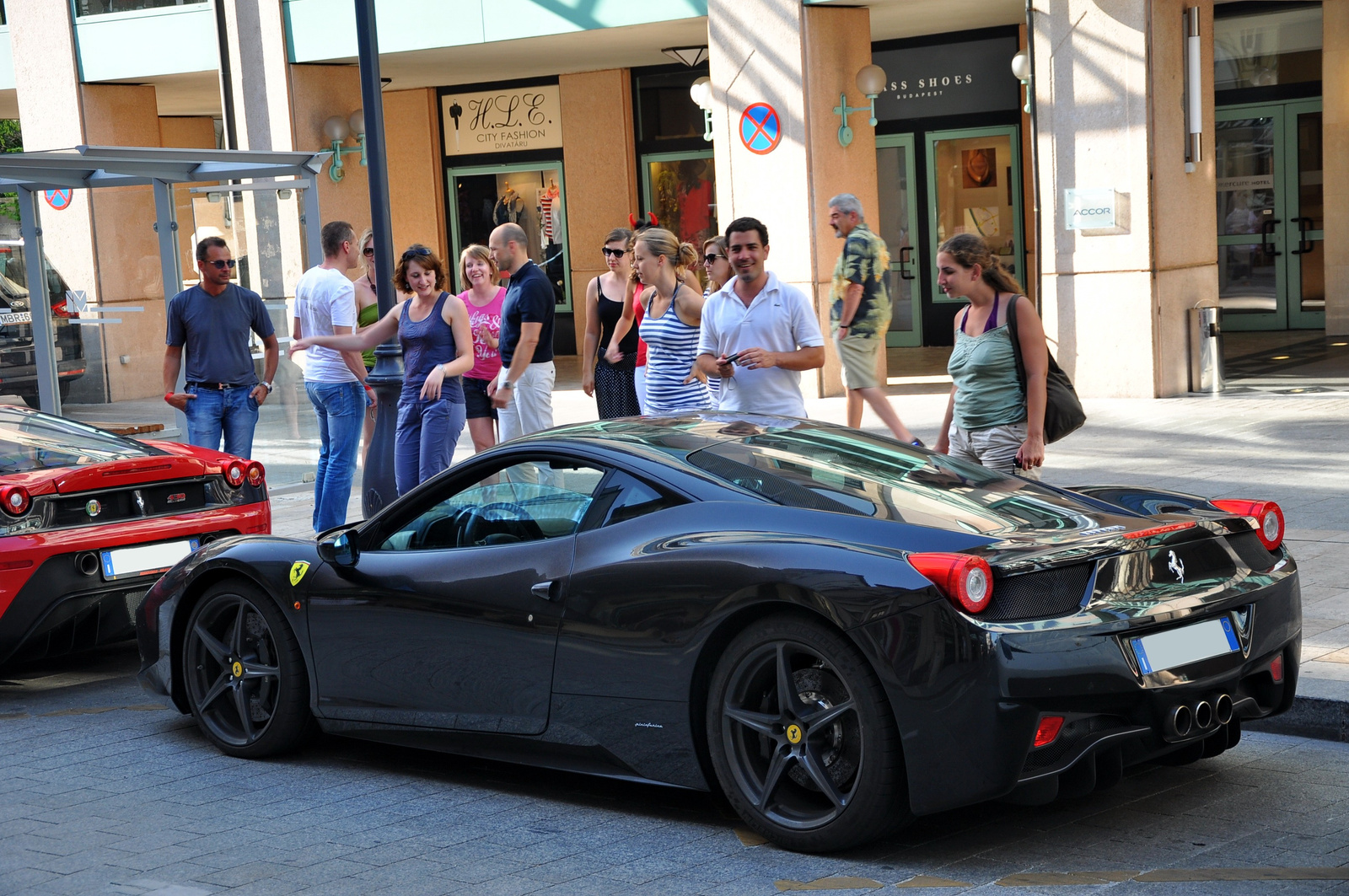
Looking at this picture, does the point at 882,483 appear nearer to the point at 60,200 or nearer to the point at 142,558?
the point at 142,558

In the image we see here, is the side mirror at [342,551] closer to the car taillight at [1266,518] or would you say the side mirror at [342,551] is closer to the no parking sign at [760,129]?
the car taillight at [1266,518]

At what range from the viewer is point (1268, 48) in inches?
782

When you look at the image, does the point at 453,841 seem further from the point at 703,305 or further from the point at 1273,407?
the point at 1273,407

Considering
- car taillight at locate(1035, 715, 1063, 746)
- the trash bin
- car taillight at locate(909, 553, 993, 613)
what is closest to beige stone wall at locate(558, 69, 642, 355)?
the trash bin

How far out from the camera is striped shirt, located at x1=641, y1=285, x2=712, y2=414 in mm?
8203

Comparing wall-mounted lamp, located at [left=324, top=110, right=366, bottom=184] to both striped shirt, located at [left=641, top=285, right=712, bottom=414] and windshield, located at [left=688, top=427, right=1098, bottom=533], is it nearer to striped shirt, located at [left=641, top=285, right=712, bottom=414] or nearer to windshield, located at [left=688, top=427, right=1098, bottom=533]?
striped shirt, located at [left=641, top=285, right=712, bottom=414]

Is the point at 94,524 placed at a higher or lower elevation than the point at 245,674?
higher

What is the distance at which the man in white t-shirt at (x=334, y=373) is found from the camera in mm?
9938

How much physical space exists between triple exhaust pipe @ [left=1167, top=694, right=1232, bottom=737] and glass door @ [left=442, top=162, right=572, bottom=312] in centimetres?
1866

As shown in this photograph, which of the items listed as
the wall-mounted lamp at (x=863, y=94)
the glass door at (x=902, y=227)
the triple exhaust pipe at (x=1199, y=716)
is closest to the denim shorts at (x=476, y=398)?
the triple exhaust pipe at (x=1199, y=716)

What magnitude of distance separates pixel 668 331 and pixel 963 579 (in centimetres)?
438

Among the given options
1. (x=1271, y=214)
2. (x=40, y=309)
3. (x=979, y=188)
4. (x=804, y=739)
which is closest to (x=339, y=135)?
(x=40, y=309)

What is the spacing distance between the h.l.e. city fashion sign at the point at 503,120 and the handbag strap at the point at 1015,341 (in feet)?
53.9

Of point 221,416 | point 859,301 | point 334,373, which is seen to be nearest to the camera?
point 221,416
